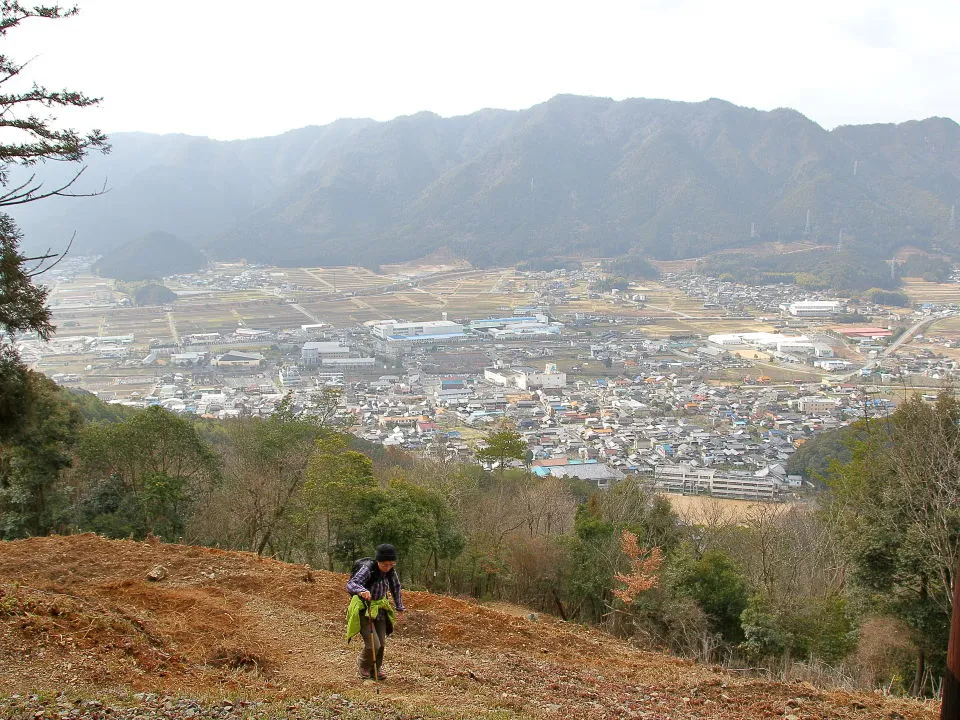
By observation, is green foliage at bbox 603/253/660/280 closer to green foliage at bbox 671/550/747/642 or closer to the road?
the road

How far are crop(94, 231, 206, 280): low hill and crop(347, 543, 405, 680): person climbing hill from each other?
64968 mm

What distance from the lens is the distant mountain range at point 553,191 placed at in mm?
80188

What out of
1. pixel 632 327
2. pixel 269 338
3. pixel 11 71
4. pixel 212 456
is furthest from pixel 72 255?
pixel 11 71

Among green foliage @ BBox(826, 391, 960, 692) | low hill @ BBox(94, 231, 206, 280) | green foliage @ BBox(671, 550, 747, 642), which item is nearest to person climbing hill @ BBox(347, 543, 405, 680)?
green foliage @ BBox(671, 550, 747, 642)

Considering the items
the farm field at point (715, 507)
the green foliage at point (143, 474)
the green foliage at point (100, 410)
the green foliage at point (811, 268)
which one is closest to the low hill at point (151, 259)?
the green foliage at point (100, 410)

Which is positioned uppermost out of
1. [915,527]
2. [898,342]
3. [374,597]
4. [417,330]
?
[417,330]

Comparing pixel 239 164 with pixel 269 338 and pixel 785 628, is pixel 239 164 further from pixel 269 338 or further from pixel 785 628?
pixel 785 628

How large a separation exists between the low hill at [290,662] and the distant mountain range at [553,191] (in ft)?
230

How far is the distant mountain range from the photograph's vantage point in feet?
263

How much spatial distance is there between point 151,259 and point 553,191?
4780 centimetres

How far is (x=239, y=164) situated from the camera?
118438 mm

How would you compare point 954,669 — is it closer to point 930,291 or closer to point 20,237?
point 20,237

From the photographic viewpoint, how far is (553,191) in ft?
299

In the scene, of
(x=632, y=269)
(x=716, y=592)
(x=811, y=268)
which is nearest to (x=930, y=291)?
(x=811, y=268)
